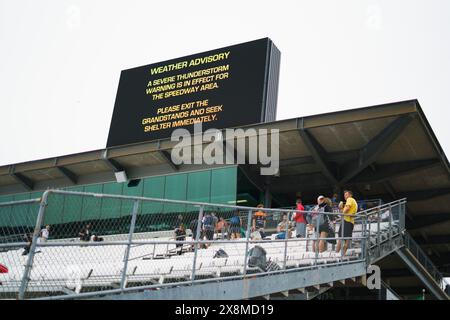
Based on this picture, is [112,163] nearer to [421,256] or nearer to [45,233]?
[421,256]

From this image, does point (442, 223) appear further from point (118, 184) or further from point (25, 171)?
point (25, 171)

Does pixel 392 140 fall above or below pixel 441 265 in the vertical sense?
below

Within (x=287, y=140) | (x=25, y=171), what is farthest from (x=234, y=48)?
(x=25, y=171)

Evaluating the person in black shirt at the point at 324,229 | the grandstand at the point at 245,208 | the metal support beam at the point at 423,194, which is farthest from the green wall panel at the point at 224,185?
the person in black shirt at the point at 324,229

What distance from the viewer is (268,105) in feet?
81.6

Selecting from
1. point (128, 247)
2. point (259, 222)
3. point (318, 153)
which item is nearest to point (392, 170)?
point (318, 153)

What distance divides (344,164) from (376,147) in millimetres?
2890

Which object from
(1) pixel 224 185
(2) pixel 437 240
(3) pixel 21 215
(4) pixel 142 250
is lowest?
(3) pixel 21 215

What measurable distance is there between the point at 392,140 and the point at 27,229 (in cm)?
1554

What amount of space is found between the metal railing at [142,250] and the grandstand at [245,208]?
0.13 ft

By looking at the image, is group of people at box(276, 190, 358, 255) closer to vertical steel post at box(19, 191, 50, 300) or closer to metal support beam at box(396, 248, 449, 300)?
metal support beam at box(396, 248, 449, 300)

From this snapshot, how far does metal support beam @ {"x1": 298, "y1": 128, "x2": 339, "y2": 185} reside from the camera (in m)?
22.8

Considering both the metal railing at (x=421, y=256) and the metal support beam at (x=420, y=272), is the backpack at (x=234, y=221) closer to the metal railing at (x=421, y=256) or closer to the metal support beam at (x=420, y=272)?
the metal support beam at (x=420, y=272)

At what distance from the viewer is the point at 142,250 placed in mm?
10945
